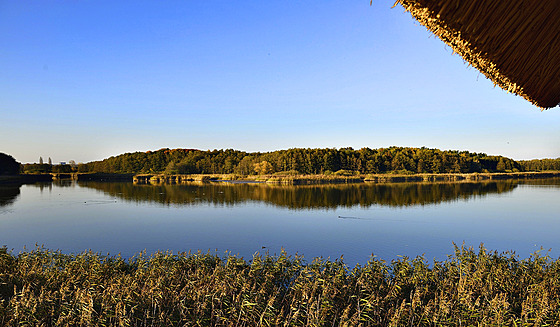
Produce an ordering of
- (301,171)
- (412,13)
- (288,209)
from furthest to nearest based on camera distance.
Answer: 1. (301,171)
2. (288,209)
3. (412,13)

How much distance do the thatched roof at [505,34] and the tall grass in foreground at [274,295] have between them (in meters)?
4.13

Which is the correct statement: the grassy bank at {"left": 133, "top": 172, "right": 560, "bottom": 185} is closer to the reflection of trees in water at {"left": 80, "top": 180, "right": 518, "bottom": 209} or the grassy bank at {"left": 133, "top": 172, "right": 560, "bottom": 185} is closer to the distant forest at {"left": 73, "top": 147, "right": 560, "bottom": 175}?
the distant forest at {"left": 73, "top": 147, "right": 560, "bottom": 175}

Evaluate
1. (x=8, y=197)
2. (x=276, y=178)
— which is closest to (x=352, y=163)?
(x=276, y=178)

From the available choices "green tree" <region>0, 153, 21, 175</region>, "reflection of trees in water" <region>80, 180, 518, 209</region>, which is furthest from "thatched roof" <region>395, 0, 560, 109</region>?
"green tree" <region>0, 153, 21, 175</region>

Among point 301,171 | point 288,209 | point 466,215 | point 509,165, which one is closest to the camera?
point 466,215

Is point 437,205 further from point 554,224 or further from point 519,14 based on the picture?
point 519,14

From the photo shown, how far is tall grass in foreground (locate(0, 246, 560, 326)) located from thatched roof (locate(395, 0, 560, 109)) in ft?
13.6

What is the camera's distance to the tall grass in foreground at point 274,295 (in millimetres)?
6035

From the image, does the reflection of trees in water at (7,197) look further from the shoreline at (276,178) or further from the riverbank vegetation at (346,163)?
the riverbank vegetation at (346,163)

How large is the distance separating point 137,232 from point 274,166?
99116mm

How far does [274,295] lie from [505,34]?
7.35 m

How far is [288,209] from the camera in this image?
40.7 m

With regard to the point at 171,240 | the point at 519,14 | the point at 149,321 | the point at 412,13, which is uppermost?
the point at 412,13

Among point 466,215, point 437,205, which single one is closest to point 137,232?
point 466,215
